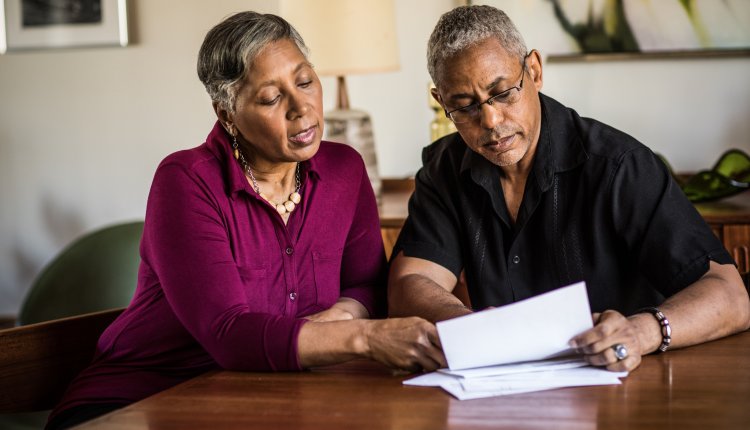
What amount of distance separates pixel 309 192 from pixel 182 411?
2.43ft

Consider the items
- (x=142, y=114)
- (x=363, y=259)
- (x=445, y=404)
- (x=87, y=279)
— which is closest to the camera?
(x=445, y=404)

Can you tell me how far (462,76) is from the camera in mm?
1857

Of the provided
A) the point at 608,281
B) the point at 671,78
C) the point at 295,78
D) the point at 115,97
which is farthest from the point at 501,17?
the point at 115,97

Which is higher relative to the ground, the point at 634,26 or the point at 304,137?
the point at 634,26

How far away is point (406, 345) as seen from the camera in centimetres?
152

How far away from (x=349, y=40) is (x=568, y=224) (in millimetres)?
1344

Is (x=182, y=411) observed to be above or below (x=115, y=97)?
below

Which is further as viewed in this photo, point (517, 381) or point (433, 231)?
point (433, 231)

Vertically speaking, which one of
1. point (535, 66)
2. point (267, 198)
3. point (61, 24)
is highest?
point (61, 24)

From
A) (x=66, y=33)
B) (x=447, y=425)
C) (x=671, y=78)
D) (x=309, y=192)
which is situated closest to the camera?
(x=447, y=425)

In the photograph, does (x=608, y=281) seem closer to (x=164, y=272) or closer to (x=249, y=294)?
(x=249, y=294)

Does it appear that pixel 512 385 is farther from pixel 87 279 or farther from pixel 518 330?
pixel 87 279

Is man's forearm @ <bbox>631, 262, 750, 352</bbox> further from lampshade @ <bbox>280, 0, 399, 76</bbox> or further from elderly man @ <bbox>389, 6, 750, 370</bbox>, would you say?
lampshade @ <bbox>280, 0, 399, 76</bbox>

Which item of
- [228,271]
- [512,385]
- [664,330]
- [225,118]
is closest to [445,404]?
[512,385]
